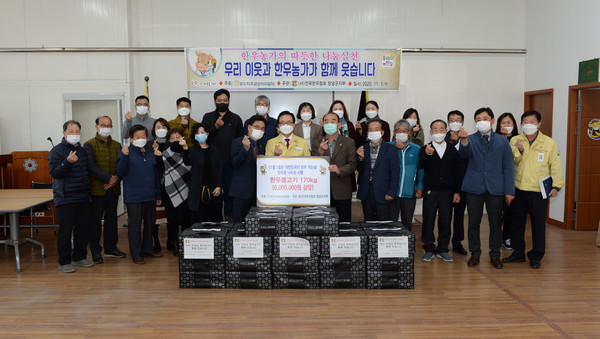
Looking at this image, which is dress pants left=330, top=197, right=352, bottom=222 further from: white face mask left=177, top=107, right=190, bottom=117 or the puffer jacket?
the puffer jacket

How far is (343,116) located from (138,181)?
252 centimetres

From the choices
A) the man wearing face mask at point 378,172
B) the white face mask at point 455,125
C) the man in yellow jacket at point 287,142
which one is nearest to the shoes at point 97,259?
the man in yellow jacket at point 287,142

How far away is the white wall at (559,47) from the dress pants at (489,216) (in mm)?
2396

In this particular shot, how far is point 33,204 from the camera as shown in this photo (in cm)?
453

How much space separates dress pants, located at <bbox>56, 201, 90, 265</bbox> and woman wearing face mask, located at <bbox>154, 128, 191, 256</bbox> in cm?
79

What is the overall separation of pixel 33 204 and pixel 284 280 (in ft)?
8.97

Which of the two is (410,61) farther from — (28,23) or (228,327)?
(28,23)

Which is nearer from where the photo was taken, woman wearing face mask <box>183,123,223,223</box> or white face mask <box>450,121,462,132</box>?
woman wearing face mask <box>183,123,223,223</box>

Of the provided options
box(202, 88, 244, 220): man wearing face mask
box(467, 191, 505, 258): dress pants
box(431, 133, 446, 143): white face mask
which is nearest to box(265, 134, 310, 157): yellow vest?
box(202, 88, 244, 220): man wearing face mask

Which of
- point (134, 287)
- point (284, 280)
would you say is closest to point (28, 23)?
point (134, 287)

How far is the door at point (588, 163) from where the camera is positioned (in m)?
5.97

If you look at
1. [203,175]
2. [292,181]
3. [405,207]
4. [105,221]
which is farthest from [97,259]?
[405,207]

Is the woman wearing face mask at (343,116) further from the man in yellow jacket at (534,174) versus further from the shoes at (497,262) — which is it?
the shoes at (497,262)

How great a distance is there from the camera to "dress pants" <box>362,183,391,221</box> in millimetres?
4566
